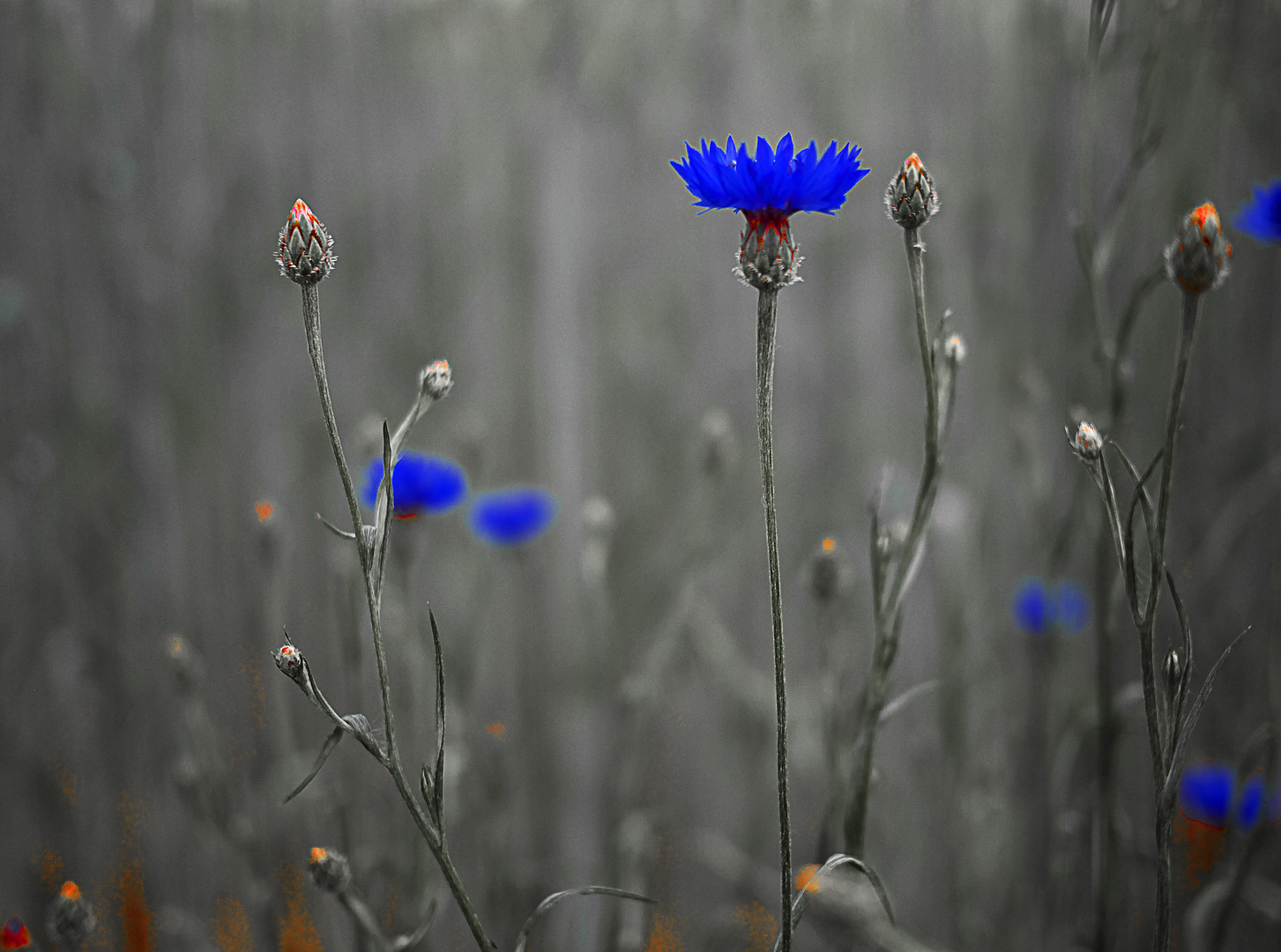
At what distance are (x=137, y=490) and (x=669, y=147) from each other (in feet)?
3.58

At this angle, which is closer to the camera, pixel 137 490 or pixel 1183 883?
pixel 1183 883

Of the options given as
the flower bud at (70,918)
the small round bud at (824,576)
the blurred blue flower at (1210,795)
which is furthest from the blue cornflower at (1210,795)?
the flower bud at (70,918)

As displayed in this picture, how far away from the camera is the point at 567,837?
4.53 ft

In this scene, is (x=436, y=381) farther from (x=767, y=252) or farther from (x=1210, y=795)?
(x=1210, y=795)

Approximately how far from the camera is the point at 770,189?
1.40 feet

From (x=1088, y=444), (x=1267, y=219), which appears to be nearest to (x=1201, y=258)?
(x=1088, y=444)

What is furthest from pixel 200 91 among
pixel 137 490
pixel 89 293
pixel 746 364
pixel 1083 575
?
pixel 1083 575

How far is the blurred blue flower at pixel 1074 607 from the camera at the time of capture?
1.19m

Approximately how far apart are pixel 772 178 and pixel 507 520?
0.79 m

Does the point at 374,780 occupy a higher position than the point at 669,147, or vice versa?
the point at 669,147

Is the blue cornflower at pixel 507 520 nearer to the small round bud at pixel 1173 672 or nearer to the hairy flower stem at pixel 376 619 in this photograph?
the hairy flower stem at pixel 376 619

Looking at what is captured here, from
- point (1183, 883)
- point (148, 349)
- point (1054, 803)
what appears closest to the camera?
point (1054, 803)

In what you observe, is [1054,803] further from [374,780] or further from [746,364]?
[374,780]

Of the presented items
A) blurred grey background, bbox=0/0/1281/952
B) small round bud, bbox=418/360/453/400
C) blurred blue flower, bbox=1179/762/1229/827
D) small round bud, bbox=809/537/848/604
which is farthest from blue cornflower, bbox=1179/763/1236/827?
small round bud, bbox=418/360/453/400
